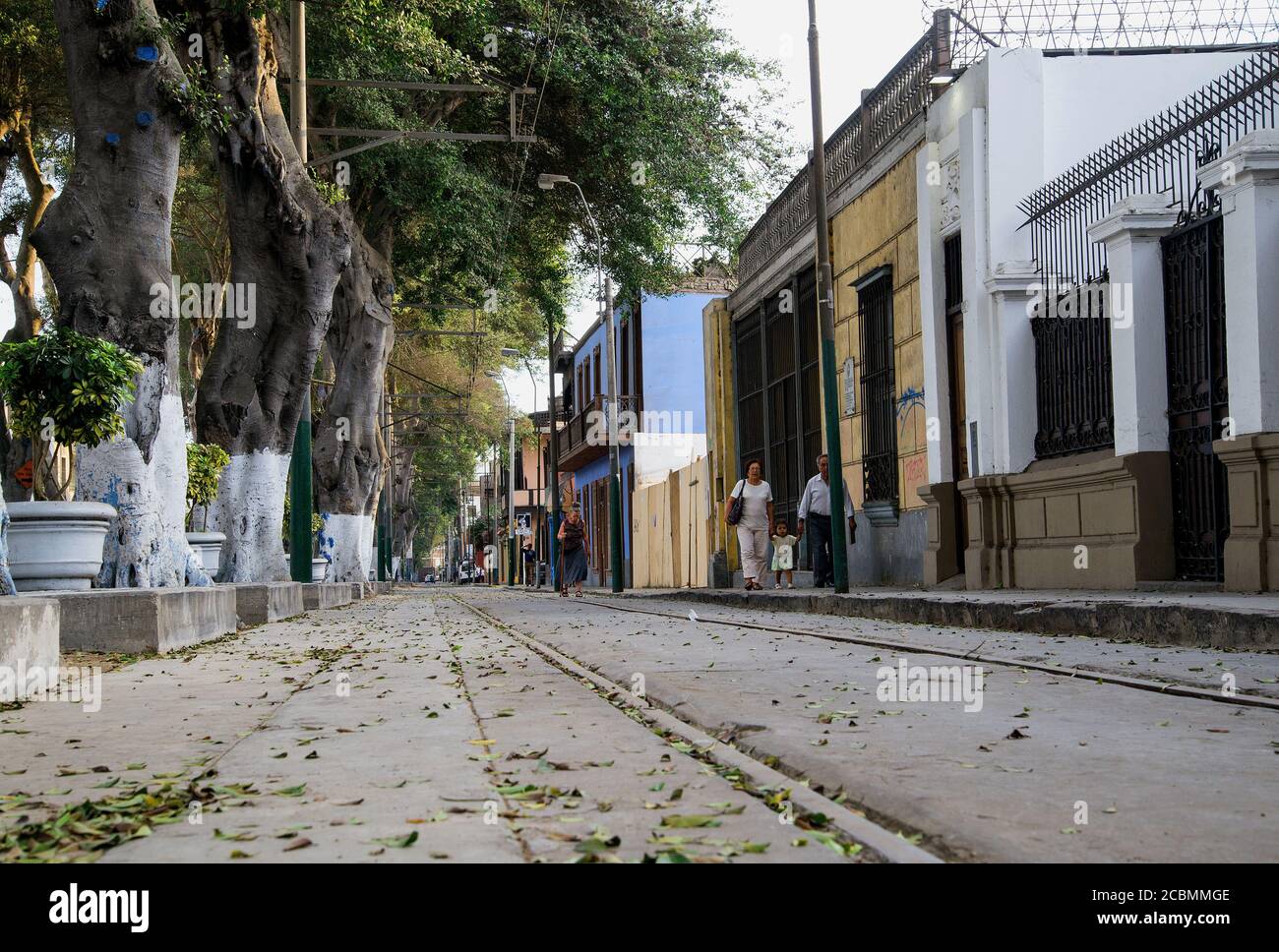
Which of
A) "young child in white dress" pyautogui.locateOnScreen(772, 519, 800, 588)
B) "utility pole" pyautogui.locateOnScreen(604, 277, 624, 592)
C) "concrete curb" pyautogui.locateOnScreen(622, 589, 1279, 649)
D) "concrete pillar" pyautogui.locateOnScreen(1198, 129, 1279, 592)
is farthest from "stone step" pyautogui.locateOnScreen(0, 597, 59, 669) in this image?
"utility pole" pyautogui.locateOnScreen(604, 277, 624, 592)

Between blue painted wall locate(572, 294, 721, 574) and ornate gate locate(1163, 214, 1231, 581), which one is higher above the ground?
blue painted wall locate(572, 294, 721, 574)

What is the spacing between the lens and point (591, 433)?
43125mm

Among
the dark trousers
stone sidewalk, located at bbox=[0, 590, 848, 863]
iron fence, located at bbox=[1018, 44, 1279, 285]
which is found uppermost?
iron fence, located at bbox=[1018, 44, 1279, 285]

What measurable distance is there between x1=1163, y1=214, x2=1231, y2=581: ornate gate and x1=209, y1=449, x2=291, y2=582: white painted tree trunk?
36.0ft

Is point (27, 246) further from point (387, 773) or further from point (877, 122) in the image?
point (387, 773)

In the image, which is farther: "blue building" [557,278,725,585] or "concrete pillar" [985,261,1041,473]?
"blue building" [557,278,725,585]

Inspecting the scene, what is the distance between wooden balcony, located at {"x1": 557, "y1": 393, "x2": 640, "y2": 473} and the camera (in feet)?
137

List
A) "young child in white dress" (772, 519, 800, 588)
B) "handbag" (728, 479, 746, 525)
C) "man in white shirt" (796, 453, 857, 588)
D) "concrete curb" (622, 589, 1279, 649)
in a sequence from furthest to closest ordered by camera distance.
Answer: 1. "young child in white dress" (772, 519, 800, 588)
2. "handbag" (728, 479, 746, 525)
3. "man in white shirt" (796, 453, 857, 588)
4. "concrete curb" (622, 589, 1279, 649)

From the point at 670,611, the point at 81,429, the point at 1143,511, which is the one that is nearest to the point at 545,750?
the point at 81,429

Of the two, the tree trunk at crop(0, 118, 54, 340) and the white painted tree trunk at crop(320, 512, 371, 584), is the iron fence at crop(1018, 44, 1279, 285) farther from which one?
the white painted tree trunk at crop(320, 512, 371, 584)

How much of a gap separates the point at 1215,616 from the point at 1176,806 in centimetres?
531

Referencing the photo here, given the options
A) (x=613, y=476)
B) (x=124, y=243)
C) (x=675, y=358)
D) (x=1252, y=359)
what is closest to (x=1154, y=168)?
(x=1252, y=359)

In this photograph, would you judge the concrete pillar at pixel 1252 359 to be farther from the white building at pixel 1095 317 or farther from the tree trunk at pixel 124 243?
the tree trunk at pixel 124 243

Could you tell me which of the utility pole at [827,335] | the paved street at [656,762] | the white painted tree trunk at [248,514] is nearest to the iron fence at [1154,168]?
the utility pole at [827,335]
